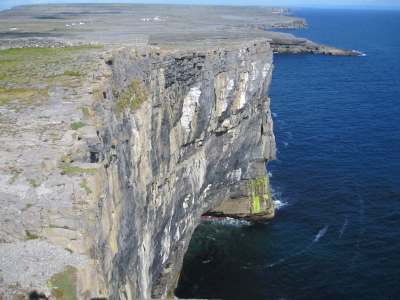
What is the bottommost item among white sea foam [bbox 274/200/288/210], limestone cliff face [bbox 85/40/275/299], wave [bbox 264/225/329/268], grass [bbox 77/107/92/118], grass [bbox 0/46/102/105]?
wave [bbox 264/225/329/268]

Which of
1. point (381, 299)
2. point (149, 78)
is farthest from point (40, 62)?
point (381, 299)

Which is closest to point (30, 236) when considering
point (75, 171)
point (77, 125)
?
point (75, 171)

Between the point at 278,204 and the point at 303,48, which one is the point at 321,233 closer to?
the point at 278,204

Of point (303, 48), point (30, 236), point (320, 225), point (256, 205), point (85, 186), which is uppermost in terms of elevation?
point (303, 48)

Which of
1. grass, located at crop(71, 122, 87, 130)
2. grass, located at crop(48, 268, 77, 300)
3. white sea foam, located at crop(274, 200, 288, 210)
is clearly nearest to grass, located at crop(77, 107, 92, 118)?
grass, located at crop(71, 122, 87, 130)

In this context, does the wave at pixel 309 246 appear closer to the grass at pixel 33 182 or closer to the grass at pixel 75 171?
the grass at pixel 75 171

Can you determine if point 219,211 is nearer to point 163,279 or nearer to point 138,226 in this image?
point 163,279

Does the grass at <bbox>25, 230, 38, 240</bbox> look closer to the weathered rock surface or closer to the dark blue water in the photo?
the dark blue water
